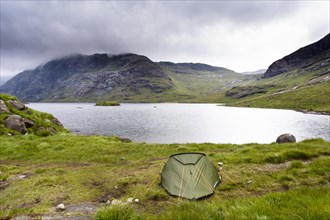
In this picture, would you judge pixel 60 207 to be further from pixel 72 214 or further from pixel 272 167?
pixel 272 167

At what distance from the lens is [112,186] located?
14.9m

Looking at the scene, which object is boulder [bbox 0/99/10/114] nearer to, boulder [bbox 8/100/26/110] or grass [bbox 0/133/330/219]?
boulder [bbox 8/100/26/110]

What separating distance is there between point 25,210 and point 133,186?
614 centimetres

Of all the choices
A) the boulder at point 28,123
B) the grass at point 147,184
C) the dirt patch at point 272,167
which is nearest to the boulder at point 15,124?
the boulder at point 28,123

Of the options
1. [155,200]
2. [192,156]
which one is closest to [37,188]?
[155,200]

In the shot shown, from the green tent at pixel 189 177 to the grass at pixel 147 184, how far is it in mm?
571

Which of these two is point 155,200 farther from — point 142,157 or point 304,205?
point 142,157

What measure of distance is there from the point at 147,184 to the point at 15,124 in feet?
95.4

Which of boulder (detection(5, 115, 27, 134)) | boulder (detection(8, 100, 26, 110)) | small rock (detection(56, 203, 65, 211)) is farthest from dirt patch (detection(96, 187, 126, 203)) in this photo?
boulder (detection(8, 100, 26, 110))

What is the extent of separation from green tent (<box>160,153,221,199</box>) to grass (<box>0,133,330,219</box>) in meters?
0.57

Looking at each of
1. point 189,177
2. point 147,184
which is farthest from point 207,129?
point 189,177

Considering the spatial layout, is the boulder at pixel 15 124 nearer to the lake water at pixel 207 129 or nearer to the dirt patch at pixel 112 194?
the lake water at pixel 207 129

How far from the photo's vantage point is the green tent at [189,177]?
1351 cm

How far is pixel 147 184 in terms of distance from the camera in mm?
15125
